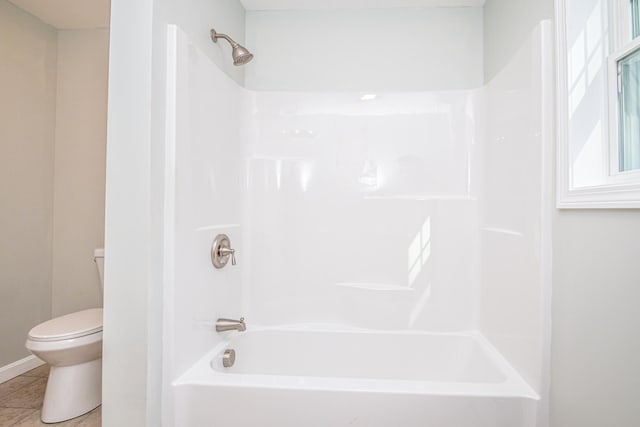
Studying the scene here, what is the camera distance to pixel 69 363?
6.78ft

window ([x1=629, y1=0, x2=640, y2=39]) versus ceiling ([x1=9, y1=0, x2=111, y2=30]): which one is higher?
ceiling ([x1=9, y1=0, x2=111, y2=30])

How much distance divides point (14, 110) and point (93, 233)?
102cm

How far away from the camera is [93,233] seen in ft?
9.56

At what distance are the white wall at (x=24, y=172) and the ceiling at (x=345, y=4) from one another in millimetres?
1736

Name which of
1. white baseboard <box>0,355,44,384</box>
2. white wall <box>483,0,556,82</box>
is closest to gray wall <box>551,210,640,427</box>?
white wall <box>483,0,556,82</box>

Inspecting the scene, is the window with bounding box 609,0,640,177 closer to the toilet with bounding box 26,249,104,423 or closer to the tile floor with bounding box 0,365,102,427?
the toilet with bounding box 26,249,104,423

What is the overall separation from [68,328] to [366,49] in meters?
2.43

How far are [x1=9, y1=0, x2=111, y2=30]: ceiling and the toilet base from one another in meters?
2.42

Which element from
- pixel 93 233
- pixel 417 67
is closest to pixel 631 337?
pixel 417 67

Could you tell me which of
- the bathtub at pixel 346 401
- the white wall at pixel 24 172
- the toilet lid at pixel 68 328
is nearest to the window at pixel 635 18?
the bathtub at pixel 346 401

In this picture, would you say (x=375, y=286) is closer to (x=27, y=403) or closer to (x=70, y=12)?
(x=27, y=403)

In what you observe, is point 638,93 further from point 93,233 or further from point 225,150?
point 93,233

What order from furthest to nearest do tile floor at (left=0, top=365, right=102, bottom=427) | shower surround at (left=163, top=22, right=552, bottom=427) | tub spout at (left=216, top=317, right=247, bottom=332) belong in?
1. tile floor at (left=0, top=365, right=102, bottom=427)
2. tub spout at (left=216, top=317, right=247, bottom=332)
3. shower surround at (left=163, top=22, right=552, bottom=427)

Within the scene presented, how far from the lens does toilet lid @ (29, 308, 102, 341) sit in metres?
1.97
